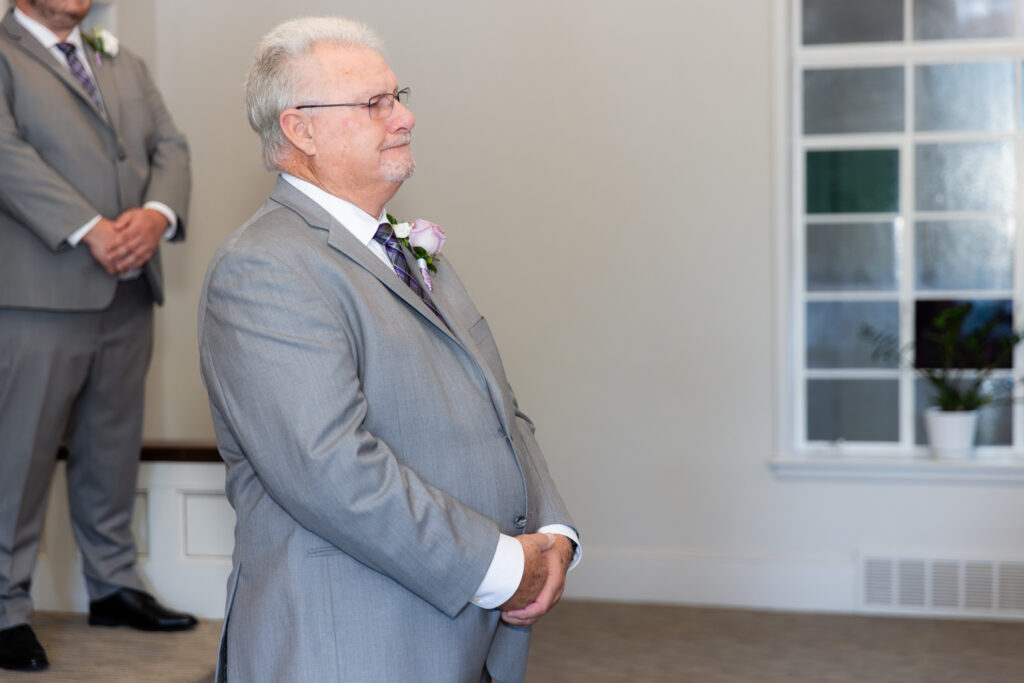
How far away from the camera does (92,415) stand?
2.63m

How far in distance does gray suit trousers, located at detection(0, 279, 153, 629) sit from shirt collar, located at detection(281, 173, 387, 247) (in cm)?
119

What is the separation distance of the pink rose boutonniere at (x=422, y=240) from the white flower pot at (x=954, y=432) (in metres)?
2.87

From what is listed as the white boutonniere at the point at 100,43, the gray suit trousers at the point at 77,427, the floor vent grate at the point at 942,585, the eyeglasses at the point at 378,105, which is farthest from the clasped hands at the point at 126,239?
the floor vent grate at the point at 942,585

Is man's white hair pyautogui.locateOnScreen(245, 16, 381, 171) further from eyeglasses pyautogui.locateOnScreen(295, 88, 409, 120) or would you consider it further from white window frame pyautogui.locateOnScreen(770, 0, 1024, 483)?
white window frame pyautogui.locateOnScreen(770, 0, 1024, 483)

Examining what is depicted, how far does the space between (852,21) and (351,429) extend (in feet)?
11.4

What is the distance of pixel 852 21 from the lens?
13.8 feet

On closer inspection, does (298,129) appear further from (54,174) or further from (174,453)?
(174,453)

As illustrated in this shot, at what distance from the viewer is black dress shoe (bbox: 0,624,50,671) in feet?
7.63

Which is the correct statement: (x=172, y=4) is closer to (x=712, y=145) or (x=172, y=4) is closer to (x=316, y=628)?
(x=712, y=145)

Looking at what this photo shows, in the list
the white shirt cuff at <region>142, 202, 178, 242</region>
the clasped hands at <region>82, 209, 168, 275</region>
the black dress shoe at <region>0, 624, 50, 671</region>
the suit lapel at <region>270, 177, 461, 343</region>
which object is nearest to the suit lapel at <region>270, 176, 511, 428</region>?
the suit lapel at <region>270, 177, 461, 343</region>

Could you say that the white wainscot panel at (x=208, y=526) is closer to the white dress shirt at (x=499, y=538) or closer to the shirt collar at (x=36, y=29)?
the shirt collar at (x=36, y=29)

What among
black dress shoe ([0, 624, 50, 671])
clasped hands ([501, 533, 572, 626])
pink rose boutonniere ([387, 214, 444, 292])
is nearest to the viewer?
clasped hands ([501, 533, 572, 626])

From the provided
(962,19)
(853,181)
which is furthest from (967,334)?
(962,19)

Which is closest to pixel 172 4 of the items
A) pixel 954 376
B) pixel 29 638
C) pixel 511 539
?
pixel 29 638
